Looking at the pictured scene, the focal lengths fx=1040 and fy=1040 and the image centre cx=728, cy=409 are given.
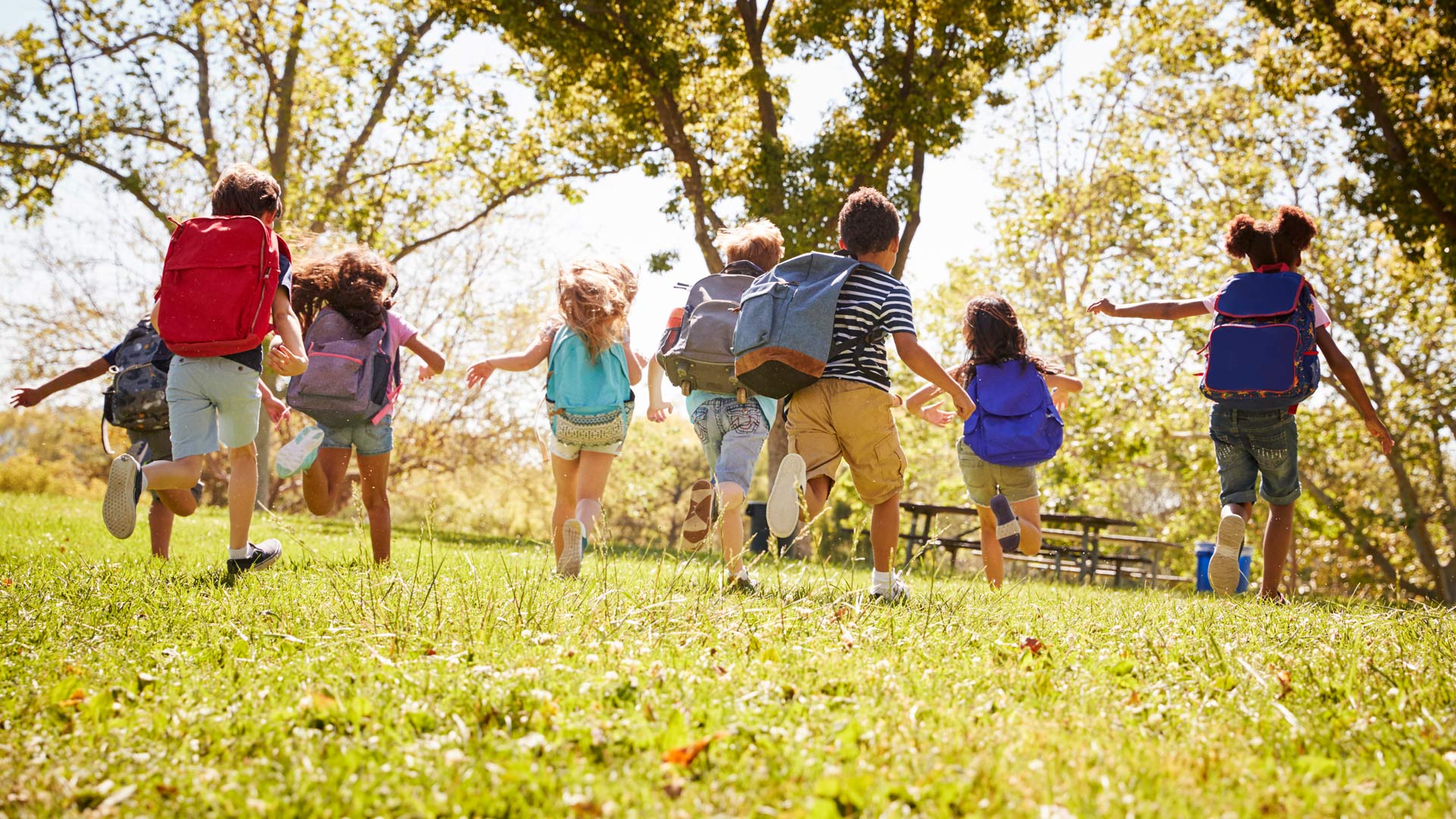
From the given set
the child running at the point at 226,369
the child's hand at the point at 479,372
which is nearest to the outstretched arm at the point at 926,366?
the child's hand at the point at 479,372

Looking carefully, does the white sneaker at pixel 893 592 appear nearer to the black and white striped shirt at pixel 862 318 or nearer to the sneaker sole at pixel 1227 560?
the black and white striped shirt at pixel 862 318

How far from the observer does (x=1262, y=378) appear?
229 inches

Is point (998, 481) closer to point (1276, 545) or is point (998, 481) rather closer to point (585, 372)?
point (1276, 545)

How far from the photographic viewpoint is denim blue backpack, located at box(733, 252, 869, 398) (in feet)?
15.6

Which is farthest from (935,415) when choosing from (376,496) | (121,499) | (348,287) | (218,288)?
(121,499)

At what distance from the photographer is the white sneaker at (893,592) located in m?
4.81

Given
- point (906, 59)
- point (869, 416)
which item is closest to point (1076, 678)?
point (869, 416)

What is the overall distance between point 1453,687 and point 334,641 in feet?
10.8

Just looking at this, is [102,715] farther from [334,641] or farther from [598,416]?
[598,416]

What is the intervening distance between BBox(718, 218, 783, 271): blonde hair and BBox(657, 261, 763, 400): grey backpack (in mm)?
195

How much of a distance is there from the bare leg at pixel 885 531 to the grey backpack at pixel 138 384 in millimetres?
3984

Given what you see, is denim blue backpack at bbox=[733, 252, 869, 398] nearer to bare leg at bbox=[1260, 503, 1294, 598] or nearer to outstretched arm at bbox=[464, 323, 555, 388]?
outstretched arm at bbox=[464, 323, 555, 388]

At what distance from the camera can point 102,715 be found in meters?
2.58

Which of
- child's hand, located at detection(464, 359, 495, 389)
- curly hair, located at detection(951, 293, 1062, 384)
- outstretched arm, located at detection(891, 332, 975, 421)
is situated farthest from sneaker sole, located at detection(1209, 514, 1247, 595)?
child's hand, located at detection(464, 359, 495, 389)
